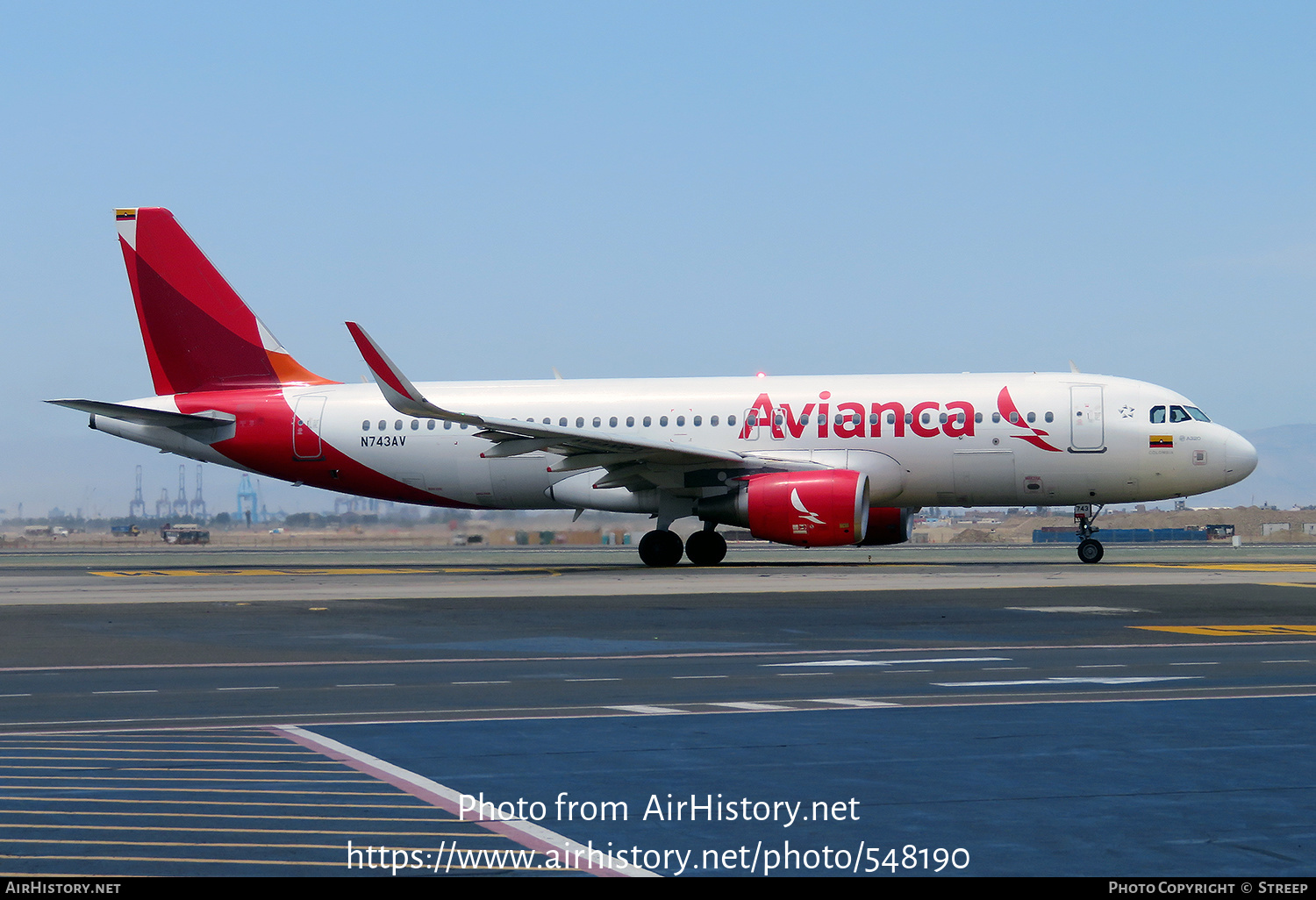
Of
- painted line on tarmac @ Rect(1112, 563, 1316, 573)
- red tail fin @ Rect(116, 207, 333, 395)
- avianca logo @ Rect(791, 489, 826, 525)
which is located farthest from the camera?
red tail fin @ Rect(116, 207, 333, 395)

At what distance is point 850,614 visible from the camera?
64.7 ft

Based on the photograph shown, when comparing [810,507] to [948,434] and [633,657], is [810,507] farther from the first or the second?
[633,657]

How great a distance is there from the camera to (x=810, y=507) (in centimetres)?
2934

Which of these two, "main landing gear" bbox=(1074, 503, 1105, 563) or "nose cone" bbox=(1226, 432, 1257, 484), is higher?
"nose cone" bbox=(1226, 432, 1257, 484)

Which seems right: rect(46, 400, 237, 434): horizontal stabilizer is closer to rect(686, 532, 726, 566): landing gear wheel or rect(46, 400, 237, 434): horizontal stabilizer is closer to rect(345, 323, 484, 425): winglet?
rect(345, 323, 484, 425): winglet

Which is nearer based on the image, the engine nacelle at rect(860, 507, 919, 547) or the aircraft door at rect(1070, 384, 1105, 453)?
the aircraft door at rect(1070, 384, 1105, 453)

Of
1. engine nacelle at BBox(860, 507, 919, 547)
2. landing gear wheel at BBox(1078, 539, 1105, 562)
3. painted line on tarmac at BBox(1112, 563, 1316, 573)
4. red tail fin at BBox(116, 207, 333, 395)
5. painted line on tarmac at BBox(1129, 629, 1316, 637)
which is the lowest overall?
painted line on tarmac at BBox(1129, 629, 1316, 637)

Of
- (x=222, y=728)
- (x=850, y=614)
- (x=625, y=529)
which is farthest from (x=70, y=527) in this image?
(x=222, y=728)

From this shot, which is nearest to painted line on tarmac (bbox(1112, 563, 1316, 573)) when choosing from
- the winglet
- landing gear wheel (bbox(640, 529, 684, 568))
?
landing gear wheel (bbox(640, 529, 684, 568))

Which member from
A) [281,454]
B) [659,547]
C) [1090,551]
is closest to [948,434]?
[1090,551]

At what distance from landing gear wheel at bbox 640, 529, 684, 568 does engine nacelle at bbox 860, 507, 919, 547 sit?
487 centimetres

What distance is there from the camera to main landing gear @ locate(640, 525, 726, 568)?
3291 cm

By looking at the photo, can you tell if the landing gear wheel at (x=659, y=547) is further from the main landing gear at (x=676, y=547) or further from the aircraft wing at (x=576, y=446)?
the aircraft wing at (x=576, y=446)

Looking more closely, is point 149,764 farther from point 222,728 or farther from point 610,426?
point 610,426
